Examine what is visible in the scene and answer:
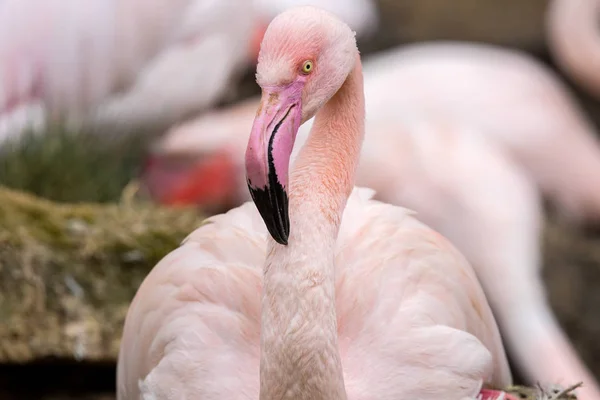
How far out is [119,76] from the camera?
4.81 m

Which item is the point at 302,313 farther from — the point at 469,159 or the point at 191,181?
the point at 191,181

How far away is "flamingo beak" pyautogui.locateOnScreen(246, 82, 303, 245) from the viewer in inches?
61.1

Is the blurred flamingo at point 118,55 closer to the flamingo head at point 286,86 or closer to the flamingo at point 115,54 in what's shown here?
the flamingo at point 115,54

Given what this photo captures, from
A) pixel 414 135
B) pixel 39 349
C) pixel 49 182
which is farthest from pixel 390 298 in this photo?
pixel 414 135

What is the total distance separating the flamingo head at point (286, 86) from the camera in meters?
1.56

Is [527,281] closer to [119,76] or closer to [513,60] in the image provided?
[513,60]

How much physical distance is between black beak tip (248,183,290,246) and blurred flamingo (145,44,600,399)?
7.39ft

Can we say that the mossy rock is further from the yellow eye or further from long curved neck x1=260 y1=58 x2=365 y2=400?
the yellow eye

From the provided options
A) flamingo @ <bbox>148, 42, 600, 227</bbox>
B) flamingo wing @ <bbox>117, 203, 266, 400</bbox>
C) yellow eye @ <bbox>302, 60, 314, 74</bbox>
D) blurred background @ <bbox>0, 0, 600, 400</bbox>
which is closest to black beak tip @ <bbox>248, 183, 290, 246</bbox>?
yellow eye @ <bbox>302, 60, 314, 74</bbox>

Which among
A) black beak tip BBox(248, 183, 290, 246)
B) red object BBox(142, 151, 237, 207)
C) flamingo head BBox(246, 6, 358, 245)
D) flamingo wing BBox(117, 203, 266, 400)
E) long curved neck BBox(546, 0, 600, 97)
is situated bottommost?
red object BBox(142, 151, 237, 207)

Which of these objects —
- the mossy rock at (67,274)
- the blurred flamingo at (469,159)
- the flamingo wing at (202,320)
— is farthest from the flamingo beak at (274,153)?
the blurred flamingo at (469,159)

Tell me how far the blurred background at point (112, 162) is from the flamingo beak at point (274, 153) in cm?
137

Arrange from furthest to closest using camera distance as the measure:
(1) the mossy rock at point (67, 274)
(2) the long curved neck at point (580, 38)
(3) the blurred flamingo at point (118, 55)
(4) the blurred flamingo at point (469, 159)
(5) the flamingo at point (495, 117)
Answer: (2) the long curved neck at point (580, 38)
(5) the flamingo at point (495, 117)
(3) the blurred flamingo at point (118, 55)
(4) the blurred flamingo at point (469, 159)
(1) the mossy rock at point (67, 274)

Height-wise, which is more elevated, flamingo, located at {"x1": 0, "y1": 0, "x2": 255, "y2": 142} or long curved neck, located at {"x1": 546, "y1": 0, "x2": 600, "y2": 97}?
long curved neck, located at {"x1": 546, "y1": 0, "x2": 600, "y2": 97}
